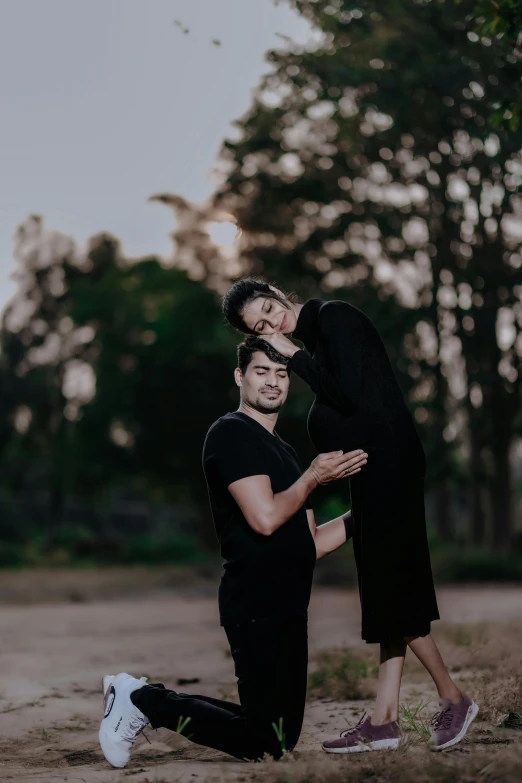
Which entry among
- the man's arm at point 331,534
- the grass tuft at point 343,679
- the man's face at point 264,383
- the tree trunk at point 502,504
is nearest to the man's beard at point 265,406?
the man's face at point 264,383

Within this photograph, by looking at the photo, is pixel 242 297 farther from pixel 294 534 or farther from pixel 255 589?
pixel 255 589

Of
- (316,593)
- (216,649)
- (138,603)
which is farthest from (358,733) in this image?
(316,593)

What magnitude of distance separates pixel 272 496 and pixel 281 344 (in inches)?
25.5

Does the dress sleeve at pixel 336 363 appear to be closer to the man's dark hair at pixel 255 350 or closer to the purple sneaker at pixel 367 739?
the man's dark hair at pixel 255 350

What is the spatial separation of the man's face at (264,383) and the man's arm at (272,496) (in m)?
0.38

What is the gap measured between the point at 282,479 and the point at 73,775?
147 cm

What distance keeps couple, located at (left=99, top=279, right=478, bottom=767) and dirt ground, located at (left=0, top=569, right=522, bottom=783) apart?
18 cm

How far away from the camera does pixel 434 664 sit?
488 cm

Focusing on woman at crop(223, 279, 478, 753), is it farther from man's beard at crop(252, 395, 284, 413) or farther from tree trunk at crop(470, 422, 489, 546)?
tree trunk at crop(470, 422, 489, 546)

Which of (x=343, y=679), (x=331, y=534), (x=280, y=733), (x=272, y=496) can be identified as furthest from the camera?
(x=343, y=679)

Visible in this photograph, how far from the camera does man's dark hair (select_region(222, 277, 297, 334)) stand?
479 centimetres

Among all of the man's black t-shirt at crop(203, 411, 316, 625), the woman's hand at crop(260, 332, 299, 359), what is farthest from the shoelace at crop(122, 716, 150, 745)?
the woman's hand at crop(260, 332, 299, 359)

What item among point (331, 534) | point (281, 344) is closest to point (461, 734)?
point (331, 534)

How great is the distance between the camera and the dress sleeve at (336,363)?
4.71 metres
